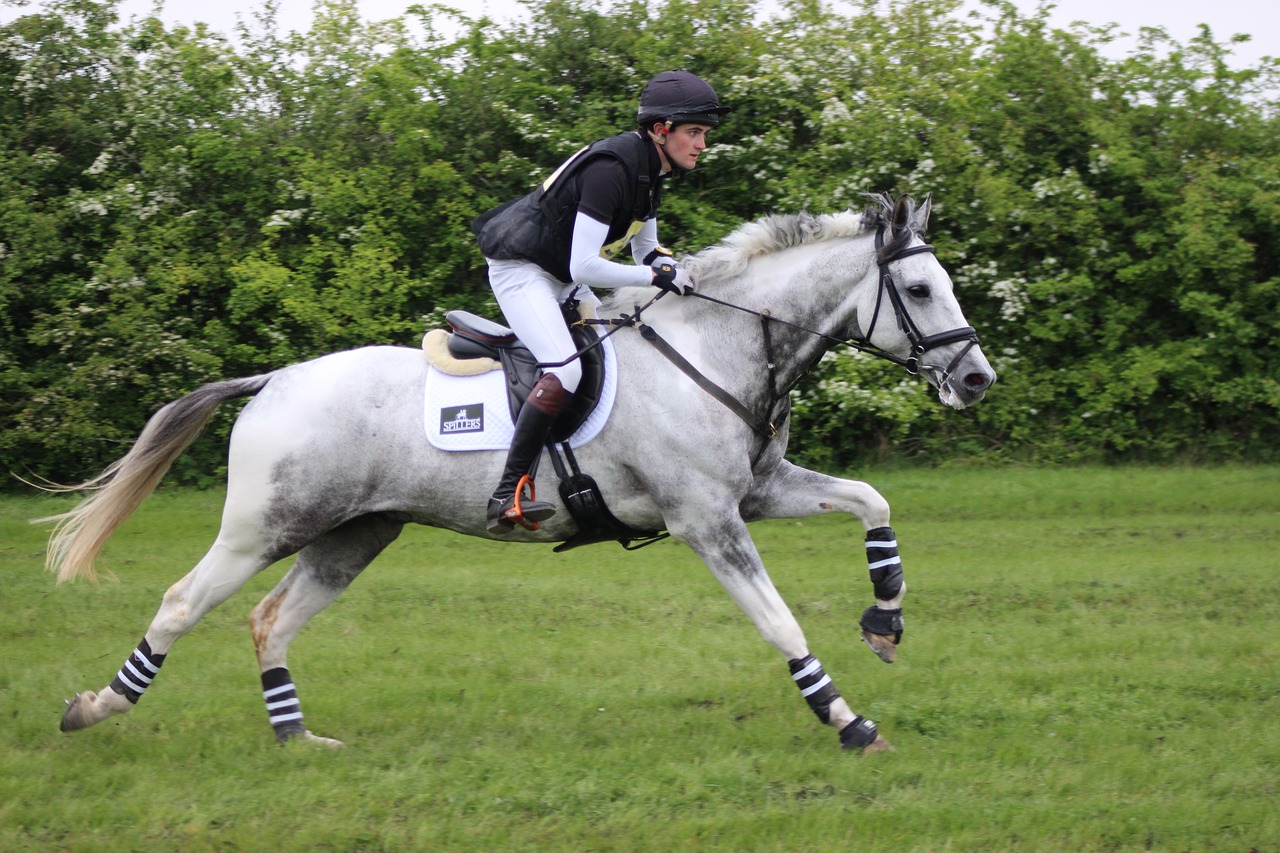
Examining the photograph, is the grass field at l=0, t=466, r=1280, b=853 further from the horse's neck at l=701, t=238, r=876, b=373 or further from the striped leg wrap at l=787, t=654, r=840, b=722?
the horse's neck at l=701, t=238, r=876, b=373

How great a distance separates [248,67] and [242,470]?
457 inches

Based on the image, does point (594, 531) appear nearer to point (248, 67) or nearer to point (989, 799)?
Answer: point (989, 799)

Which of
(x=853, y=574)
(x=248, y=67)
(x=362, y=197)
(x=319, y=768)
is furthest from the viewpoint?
(x=248, y=67)

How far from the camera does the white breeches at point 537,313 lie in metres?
5.70

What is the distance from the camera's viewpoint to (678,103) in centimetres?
567

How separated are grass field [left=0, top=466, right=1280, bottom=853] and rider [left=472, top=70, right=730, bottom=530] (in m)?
1.30

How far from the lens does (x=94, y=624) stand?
853cm

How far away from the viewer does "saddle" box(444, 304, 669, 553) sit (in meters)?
5.79

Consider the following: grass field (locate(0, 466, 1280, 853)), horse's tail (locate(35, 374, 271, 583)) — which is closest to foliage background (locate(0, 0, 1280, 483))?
grass field (locate(0, 466, 1280, 853))

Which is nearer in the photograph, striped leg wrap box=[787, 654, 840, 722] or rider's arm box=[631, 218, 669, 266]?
striped leg wrap box=[787, 654, 840, 722]

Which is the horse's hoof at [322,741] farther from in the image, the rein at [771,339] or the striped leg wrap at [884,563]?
the striped leg wrap at [884,563]

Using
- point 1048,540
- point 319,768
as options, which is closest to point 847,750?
point 319,768

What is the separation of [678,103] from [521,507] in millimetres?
1932

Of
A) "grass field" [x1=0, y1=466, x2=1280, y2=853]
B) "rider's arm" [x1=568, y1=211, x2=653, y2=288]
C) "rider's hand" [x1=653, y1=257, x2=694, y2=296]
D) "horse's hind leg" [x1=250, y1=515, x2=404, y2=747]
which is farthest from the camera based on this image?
"horse's hind leg" [x1=250, y1=515, x2=404, y2=747]
